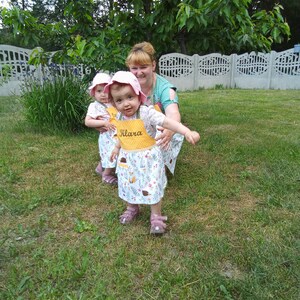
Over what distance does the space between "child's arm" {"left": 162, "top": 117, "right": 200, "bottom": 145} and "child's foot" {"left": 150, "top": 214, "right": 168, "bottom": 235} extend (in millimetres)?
659

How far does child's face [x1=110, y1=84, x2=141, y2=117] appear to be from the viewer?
1.95 meters

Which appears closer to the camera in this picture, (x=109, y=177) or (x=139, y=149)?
(x=139, y=149)

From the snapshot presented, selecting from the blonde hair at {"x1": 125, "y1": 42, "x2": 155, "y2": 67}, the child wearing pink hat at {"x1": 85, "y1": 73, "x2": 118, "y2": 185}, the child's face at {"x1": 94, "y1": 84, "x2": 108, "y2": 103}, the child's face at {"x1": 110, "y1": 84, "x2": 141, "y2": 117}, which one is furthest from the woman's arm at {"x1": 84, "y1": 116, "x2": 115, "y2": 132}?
the child's face at {"x1": 110, "y1": 84, "x2": 141, "y2": 117}

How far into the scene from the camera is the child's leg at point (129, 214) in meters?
2.27

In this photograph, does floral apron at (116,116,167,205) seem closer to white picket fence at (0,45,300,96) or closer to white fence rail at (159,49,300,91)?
white picket fence at (0,45,300,96)

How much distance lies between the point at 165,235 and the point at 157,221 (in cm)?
11

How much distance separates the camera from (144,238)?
6.82 ft

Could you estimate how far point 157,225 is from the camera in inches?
83.0

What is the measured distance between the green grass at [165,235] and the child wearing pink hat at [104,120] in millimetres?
168

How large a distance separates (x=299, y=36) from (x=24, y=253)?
22.6 metres

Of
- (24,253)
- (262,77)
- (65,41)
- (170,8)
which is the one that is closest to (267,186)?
(24,253)

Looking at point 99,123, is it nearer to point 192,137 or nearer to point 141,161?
point 141,161

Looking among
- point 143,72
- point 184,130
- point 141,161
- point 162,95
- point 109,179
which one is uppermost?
point 143,72

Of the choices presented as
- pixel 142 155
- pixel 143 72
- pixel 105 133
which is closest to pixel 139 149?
pixel 142 155
